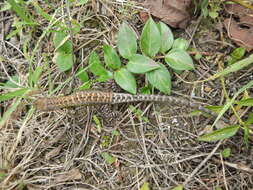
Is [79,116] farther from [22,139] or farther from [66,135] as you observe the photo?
[22,139]

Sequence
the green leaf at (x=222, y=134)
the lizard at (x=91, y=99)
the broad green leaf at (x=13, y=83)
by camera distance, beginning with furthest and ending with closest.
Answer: the broad green leaf at (x=13, y=83) → the lizard at (x=91, y=99) → the green leaf at (x=222, y=134)

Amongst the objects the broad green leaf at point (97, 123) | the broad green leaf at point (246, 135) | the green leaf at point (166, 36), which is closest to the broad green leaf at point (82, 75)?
the broad green leaf at point (97, 123)

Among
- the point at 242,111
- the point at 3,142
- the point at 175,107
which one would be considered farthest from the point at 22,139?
the point at 242,111

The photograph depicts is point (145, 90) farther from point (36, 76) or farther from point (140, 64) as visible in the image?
point (36, 76)

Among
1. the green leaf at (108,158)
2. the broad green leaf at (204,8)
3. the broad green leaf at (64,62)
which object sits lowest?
the green leaf at (108,158)

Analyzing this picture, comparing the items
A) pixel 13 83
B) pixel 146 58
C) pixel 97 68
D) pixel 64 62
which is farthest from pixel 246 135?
pixel 13 83

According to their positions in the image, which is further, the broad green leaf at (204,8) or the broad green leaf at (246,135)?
the broad green leaf at (204,8)

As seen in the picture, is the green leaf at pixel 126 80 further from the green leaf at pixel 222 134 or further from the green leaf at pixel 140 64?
the green leaf at pixel 222 134
